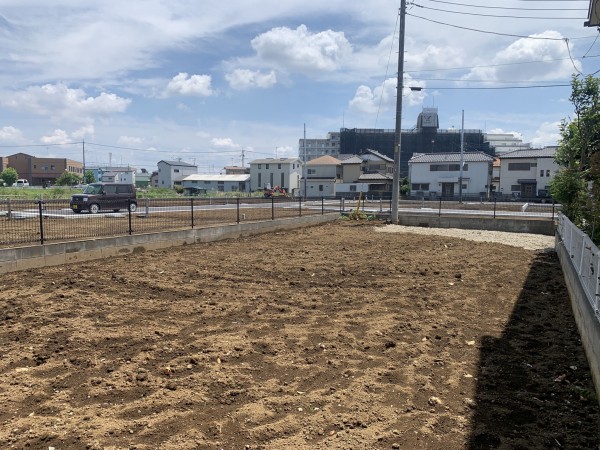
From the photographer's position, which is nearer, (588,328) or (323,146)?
(588,328)

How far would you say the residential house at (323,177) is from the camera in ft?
215

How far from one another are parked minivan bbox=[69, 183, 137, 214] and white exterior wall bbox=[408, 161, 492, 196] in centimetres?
4341

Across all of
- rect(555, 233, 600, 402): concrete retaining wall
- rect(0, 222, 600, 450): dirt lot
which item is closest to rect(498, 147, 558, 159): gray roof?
rect(0, 222, 600, 450): dirt lot

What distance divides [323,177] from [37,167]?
6644 centimetres

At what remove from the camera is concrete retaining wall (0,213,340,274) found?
852cm

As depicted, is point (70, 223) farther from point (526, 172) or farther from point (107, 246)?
point (526, 172)

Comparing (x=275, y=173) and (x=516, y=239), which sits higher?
(x=275, y=173)

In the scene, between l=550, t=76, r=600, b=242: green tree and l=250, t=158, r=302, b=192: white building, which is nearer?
l=550, t=76, r=600, b=242: green tree

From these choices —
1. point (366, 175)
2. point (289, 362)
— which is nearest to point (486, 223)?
point (289, 362)

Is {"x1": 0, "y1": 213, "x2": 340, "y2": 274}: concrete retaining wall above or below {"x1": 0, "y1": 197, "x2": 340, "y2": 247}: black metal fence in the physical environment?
below

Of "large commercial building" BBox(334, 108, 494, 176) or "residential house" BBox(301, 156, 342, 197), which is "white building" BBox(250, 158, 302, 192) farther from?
"large commercial building" BBox(334, 108, 494, 176)

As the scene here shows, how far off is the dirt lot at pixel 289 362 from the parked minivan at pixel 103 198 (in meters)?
13.9

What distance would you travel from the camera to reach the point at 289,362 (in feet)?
14.1

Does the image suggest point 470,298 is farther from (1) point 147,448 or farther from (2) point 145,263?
(2) point 145,263
